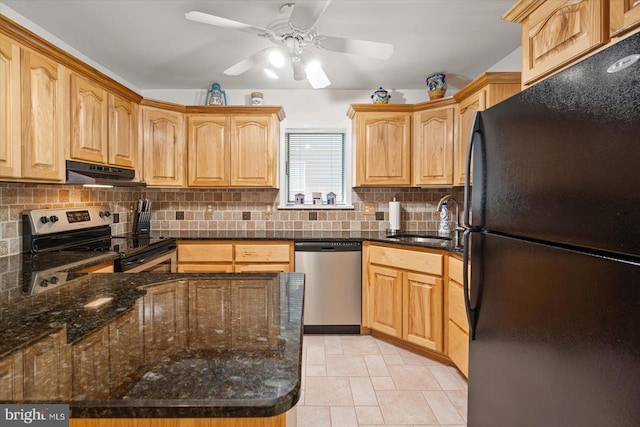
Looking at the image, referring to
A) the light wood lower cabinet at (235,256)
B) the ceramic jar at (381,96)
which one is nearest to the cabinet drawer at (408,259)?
the light wood lower cabinet at (235,256)

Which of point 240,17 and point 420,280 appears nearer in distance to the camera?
point 240,17

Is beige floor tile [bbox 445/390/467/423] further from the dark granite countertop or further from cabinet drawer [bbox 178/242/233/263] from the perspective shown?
cabinet drawer [bbox 178/242/233/263]

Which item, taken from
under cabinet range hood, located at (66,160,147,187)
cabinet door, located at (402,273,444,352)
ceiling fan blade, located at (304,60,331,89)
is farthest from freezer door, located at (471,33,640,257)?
under cabinet range hood, located at (66,160,147,187)

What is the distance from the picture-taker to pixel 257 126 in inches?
137

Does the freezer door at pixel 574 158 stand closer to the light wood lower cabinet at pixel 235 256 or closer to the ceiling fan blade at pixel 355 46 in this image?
the ceiling fan blade at pixel 355 46

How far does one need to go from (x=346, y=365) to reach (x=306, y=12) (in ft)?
7.74

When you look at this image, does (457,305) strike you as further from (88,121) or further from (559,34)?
(88,121)

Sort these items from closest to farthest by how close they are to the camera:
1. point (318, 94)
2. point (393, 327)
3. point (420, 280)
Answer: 1. point (420, 280)
2. point (393, 327)
3. point (318, 94)

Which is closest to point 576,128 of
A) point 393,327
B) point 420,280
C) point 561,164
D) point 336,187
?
point 561,164

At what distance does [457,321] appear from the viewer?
2512 mm

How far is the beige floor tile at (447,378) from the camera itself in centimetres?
241

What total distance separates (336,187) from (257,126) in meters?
1.06

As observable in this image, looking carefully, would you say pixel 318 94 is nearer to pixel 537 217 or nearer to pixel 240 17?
pixel 240 17

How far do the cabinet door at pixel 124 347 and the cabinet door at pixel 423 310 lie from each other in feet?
7.49
